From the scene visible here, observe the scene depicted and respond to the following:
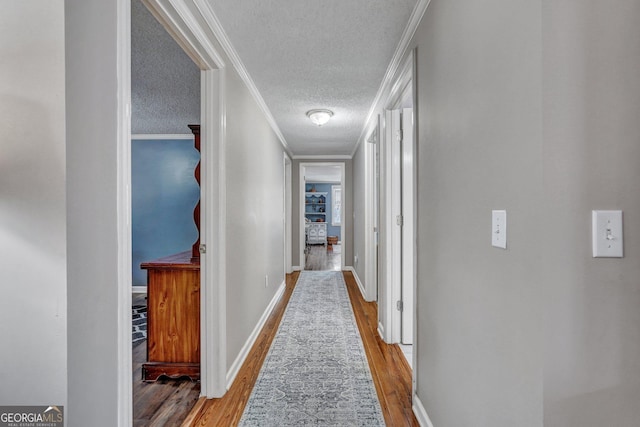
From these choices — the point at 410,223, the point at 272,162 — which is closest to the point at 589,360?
the point at 410,223

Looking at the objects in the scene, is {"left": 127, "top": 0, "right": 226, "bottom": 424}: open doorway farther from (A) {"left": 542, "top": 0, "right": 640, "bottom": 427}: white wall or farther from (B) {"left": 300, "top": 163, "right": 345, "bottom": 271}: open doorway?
(B) {"left": 300, "top": 163, "right": 345, "bottom": 271}: open doorway

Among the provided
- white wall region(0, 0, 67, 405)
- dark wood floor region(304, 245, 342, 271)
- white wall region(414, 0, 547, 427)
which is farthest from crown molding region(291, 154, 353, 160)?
white wall region(0, 0, 67, 405)

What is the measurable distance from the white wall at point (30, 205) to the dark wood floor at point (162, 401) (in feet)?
3.86

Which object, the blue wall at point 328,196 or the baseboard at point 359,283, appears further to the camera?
the blue wall at point 328,196

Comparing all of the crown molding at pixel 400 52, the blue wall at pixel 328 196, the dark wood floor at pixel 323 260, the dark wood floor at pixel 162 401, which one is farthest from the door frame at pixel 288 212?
the blue wall at pixel 328 196

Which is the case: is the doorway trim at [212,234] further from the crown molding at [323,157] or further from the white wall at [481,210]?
the crown molding at [323,157]

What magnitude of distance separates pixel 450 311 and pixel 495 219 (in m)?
0.55

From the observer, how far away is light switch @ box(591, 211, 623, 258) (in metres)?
0.74

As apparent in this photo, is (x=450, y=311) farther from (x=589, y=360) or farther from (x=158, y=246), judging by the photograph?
(x=158, y=246)

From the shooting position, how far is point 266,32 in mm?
1942

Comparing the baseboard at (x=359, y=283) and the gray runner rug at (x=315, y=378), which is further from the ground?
the baseboard at (x=359, y=283)

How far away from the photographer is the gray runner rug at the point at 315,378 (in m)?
1.78

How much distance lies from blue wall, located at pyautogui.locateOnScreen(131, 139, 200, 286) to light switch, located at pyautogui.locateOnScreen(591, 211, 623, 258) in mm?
4654

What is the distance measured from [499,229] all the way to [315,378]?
1.71m
